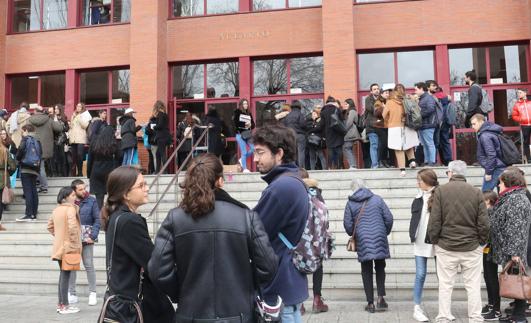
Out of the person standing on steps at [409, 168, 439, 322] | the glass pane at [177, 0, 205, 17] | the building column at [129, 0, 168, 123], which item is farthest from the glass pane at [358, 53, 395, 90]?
the person standing on steps at [409, 168, 439, 322]

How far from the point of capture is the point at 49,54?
1902 cm

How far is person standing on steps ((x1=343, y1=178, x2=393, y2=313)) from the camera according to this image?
701cm

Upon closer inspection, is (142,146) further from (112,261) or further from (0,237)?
(112,261)

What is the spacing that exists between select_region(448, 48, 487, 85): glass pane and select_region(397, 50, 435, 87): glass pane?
2.09ft

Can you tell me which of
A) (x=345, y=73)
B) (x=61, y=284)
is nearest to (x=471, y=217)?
(x=61, y=284)

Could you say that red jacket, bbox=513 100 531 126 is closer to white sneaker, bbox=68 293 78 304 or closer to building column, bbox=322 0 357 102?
building column, bbox=322 0 357 102

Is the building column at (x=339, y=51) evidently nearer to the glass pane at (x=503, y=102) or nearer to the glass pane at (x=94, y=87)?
the glass pane at (x=503, y=102)

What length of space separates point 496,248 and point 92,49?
16011mm

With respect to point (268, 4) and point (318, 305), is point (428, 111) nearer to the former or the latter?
point (318, 305)

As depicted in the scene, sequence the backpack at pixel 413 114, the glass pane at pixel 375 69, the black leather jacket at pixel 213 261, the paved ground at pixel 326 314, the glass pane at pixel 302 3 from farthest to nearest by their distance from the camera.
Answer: the glass pane at pixel 302 3, the glass pane at pixel 375 69, the backpack at pixel 413 114, the paved ground at pixel 326 314, the black leather jacket at pixel 213 261

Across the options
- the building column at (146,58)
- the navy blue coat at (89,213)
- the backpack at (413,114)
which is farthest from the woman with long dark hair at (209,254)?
the building column at (146,58)

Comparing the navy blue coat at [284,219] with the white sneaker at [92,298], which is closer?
the navy blue coat at [284,219]

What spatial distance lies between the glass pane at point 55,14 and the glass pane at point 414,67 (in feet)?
39.9

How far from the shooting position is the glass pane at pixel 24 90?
19453 millimetres
